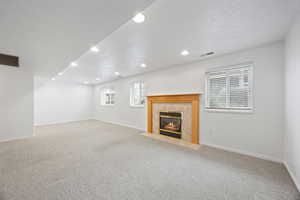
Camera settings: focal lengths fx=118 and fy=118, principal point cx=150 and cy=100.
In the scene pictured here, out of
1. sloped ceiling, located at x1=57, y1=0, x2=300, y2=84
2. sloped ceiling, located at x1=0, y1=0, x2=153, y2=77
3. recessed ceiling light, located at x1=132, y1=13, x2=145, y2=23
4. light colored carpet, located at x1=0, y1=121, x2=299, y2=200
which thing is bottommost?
light colored carpet, located at x1=0, y1=121, x2=299, y2=200

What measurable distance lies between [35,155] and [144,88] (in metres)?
3.83

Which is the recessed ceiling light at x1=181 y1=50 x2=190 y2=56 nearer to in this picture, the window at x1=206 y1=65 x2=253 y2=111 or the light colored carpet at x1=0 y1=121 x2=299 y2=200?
the window at x1=206 y1=65 x2=253 y2=111

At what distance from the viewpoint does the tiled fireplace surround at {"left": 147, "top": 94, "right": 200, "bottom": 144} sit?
3.50 metres

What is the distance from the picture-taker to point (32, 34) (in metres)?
1.97

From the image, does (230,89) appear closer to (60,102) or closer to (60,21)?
(60,21)

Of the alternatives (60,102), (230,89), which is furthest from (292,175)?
(60,102)

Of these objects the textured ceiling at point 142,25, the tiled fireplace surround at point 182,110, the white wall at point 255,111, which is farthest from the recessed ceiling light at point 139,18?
the tiled fireplace surround at point 182,110

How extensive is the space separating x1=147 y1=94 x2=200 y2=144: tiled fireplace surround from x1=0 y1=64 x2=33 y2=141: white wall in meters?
4.13

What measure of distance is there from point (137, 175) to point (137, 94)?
3.90 meters

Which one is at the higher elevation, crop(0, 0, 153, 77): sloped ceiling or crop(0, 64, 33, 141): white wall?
crop(0, 0, 153, 77): sloped ceiling

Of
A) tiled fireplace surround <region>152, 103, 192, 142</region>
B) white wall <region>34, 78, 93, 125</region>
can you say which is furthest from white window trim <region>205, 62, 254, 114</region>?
white wall <region>34, 78, 93, 125</region>

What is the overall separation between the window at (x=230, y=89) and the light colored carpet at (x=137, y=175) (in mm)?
1189

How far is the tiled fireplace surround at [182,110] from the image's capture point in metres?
3.50

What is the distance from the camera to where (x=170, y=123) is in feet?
13.9
